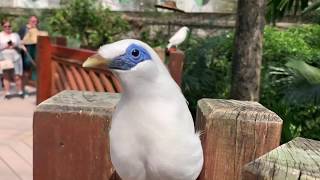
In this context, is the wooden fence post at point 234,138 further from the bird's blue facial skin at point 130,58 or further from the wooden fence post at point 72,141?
the bird's blue facial skin at point 130,58

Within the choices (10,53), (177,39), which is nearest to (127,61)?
(177,39)

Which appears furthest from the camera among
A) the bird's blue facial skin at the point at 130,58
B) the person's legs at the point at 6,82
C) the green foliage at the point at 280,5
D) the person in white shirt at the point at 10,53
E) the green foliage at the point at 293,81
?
the person's legs at the point at 6,82

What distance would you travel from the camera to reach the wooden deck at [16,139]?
3922 millimetres

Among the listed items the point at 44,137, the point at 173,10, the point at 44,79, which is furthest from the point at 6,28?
the point at 44,137

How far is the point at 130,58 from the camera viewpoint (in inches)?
43.3

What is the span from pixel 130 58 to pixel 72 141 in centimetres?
50

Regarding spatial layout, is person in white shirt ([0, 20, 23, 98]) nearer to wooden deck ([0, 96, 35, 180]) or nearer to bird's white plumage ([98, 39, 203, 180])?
wooden deck ([0, 96, 35, 180])

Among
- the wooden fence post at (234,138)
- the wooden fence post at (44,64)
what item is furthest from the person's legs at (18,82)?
the wooden fence post at (234,138)

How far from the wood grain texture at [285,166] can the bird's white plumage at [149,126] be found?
0.76 ft

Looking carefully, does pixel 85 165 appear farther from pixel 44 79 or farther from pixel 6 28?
pixel 6 28

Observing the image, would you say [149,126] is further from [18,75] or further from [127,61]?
[18,75]

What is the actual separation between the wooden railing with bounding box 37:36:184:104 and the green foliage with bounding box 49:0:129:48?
3413mm

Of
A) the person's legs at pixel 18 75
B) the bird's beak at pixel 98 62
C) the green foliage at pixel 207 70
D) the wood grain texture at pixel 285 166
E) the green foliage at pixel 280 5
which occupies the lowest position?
the person's legs at pixel 18 75

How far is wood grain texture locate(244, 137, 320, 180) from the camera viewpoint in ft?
3.06
